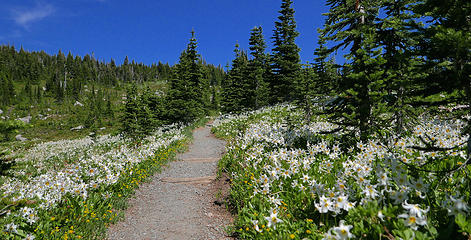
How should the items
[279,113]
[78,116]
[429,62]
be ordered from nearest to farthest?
[429,62], [279,113], [78,116]

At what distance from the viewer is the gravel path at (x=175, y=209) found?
5.30m

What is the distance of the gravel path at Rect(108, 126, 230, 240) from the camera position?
530 cm

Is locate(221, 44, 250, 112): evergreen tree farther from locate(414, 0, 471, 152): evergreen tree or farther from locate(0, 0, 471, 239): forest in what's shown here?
locate(414, 0, 471, 152): evergreen tree

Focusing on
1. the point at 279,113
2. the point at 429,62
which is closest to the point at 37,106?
the point at 279,113

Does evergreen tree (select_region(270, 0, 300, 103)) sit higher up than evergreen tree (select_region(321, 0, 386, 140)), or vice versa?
evergreen tree (select_region(270, 0, 300, 103))

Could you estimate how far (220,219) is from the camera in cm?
586

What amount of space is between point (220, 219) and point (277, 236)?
247cm

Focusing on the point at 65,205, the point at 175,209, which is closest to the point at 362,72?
the point at 175,209

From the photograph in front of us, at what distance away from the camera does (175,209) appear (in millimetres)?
6609

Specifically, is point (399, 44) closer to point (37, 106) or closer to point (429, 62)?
point (429, 62)

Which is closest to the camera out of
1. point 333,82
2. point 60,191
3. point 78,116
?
point 60,191

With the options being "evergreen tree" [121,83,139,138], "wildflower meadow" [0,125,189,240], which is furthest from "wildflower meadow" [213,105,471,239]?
"evergreen tree" [121,83,139,138]

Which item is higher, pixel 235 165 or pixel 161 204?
pixel 235 165

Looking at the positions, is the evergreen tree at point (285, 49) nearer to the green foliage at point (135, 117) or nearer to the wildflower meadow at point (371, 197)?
the green foliage at point (135, 117)
